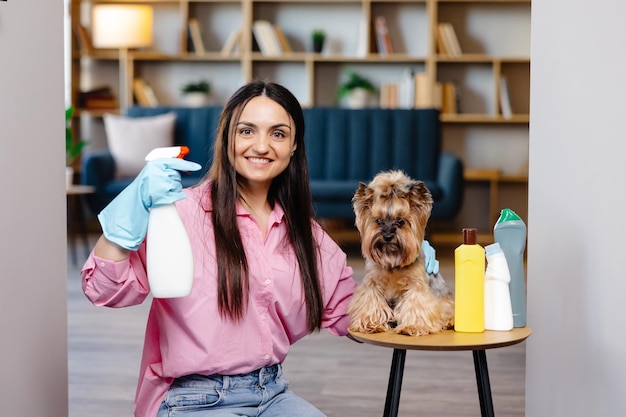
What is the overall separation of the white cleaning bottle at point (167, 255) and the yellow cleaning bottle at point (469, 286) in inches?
21.5

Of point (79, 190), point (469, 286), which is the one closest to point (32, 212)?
point (469, 286)

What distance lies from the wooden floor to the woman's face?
1.31 m

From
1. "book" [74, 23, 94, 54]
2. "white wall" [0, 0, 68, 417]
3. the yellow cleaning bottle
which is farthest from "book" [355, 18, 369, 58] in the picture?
the yellow cleaning bottle

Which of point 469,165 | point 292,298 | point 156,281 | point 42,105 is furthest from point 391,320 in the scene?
point 469,165

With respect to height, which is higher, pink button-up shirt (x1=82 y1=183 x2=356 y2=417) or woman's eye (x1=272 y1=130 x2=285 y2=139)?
woman's eye (x1=272 y1=130 x2=285 y2=139)

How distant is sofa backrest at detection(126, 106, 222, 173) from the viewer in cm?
688

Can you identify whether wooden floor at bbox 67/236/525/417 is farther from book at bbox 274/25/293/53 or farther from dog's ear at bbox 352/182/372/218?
book at bbox 274/25/293/53

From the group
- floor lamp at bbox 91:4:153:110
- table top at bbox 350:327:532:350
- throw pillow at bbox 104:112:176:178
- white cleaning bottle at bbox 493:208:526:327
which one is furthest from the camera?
floor lamp at bbox 91:4:153:110

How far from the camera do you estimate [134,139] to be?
6.83 meters

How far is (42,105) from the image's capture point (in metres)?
1.92

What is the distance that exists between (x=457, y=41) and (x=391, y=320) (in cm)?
590

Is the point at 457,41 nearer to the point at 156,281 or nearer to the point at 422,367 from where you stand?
the point at 422,367

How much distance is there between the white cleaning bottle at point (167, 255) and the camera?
155cm

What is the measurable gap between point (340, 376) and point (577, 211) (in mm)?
1592
